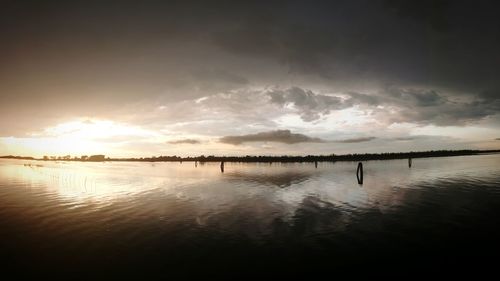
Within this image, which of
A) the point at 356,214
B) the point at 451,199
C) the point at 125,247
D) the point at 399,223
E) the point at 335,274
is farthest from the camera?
the point at 451,199

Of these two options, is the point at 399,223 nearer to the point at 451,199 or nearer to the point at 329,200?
the point at 329,200

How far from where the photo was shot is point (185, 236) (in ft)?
64.3

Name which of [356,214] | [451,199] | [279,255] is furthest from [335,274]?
[451,199]

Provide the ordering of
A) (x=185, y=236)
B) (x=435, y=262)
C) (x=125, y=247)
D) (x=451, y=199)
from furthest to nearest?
(x=451, y=199) < (x=185, y=236) < (x=125, y=247) < (x=435, y=262)

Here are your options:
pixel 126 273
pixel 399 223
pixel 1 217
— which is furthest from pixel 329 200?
pixel 1 217

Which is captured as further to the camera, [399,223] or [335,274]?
[399,223]

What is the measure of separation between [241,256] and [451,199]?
28.0 meters

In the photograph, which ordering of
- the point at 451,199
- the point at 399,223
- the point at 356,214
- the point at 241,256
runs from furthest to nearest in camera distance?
the point at 451,199
the point at 356,214
the point at 399,223
the point at 241,256

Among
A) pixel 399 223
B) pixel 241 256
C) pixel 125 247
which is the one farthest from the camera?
pixel 399 223

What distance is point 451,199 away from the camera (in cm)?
3259

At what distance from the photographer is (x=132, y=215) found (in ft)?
86.1

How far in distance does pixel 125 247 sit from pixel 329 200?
2308cm

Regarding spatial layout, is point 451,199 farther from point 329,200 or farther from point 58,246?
point 58,246

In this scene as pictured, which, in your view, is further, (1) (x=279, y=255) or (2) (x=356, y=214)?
(2) (x=356, y=214)
